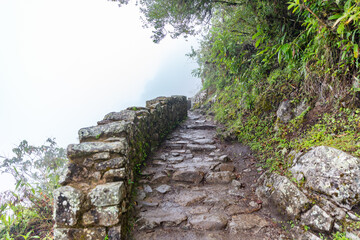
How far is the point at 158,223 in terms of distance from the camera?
2.51 metres

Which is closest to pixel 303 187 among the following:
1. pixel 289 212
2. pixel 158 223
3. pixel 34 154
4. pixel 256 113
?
pixel 289 212

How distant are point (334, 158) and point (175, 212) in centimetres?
224

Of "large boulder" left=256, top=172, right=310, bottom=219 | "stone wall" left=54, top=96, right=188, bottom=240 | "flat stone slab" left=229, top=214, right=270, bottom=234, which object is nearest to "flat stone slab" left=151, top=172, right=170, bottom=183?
"stone wall" left=54, top=96, right=188, bottom=240

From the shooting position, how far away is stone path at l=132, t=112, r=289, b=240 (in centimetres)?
238

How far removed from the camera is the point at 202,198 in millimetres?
3018

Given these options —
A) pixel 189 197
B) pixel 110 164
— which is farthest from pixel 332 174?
pixel 110 164

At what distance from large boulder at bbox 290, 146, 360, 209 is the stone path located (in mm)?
729

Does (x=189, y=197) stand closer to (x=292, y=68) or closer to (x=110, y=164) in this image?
(x=110, y=164)

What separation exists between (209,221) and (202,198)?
0.51m

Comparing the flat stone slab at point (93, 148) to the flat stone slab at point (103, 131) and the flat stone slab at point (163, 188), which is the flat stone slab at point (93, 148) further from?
the flat stone slab at point (163, 188)

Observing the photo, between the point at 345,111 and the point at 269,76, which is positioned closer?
the point at 345,111

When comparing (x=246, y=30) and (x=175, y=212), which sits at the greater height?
(x=246, y=30)

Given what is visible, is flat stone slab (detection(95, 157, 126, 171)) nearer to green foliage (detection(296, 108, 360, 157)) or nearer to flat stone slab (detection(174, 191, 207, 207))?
flat stone slab (detection(174, 191, 207, 207))

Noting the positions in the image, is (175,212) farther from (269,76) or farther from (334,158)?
(269,76)
